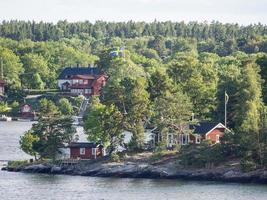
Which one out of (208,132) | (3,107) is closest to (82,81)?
(3,107)

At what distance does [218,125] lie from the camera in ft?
284

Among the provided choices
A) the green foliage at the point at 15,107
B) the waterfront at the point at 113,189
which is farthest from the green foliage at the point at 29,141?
the green foliage at the point at 15,107

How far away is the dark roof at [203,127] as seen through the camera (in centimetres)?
8662

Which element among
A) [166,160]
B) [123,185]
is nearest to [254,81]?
[166,160]

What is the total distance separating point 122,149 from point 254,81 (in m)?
11.5

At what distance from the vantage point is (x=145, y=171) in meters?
79.8

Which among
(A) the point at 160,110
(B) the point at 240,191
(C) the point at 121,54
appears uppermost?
(C) the point at 121,54

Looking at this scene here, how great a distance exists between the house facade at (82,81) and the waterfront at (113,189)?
6733 centimetres

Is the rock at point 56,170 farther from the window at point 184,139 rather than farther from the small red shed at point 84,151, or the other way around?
the window at point 184,139

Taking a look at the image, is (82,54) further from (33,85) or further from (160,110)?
(160,110)

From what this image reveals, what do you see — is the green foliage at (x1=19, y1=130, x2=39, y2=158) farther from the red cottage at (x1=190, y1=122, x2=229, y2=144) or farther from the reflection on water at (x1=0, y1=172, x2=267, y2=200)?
the red cottage at (x1=190, y1=122, x2=229, y2=144)

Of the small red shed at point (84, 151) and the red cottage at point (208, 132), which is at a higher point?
the red cottage at point (208, 132)

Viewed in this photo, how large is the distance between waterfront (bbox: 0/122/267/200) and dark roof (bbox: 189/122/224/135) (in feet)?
31.5

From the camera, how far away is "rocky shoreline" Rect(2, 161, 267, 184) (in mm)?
76125
